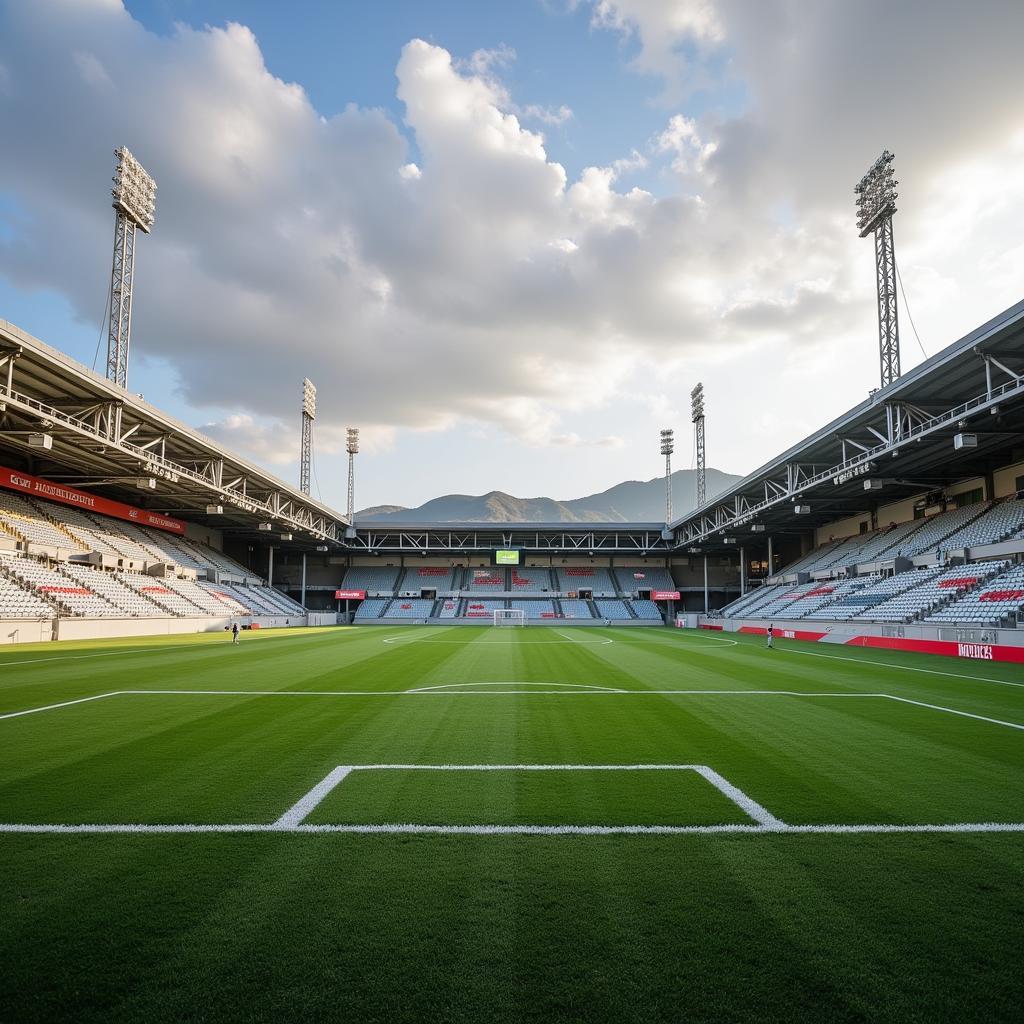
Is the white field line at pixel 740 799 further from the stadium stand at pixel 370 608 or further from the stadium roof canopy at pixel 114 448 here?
the stadium stand at pixel 370 608

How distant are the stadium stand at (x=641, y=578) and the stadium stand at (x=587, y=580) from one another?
121 centimetres

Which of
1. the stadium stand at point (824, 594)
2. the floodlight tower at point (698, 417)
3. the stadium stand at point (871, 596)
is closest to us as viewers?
the stadium stand at point (871, 596)

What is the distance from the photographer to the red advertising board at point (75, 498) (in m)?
31.0

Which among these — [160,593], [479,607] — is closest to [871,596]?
[479,607]

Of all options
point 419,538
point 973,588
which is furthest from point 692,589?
point 973,588

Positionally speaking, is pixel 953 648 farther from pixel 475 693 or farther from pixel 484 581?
pixel 484 581

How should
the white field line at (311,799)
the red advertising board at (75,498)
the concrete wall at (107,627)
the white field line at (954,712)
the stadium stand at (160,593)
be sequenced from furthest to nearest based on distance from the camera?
the stadium stand at (160,593)
the red advertising board at (75,498)
the concrete wall at (107,627)
the white field line at (954,712)
the white field line at (311,799)

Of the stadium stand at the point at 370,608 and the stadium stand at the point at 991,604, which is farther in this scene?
the stadium stand at the point at 370,608

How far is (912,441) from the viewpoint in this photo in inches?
997

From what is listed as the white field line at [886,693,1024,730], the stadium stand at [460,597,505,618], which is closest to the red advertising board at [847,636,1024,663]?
the white field line at [886,693,1024,730]

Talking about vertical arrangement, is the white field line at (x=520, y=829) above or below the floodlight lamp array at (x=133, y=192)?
below

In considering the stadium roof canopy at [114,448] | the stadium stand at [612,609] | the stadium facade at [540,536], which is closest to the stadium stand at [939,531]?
the stadium facade at [540,536]

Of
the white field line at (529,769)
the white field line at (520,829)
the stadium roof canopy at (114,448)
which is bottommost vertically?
the white field line at (529,769)

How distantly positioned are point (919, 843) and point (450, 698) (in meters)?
8.01
